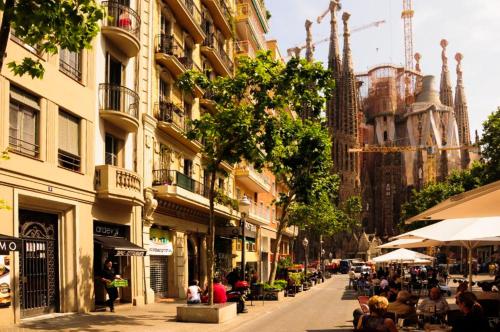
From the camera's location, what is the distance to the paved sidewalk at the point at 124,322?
15133 millimetres

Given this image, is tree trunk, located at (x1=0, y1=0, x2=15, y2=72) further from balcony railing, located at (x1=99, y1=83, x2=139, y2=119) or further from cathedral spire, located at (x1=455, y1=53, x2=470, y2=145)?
cathedral spire, located at (x1=455, y1=53, x2=470, y2=145)

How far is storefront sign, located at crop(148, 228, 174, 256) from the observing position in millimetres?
Answer: 24925

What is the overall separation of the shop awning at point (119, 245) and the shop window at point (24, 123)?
4211mm

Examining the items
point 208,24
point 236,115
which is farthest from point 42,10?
point 208,24

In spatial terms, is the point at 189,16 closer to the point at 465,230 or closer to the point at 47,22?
the point at 465,230

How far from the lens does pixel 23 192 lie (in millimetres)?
16031

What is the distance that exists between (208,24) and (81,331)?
78.0ft

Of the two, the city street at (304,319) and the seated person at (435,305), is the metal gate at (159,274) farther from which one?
the seated person at (435,305)

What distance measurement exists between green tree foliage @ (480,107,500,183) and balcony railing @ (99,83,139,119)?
24.4m

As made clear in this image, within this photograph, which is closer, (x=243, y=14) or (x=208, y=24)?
(x=208, y=24)

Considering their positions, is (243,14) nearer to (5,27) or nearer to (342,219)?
(5,27)

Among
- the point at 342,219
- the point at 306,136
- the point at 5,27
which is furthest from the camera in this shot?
the point at 342,219

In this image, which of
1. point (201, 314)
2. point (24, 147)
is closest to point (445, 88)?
point (201, 314)

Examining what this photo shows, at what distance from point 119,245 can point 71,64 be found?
6.16m
